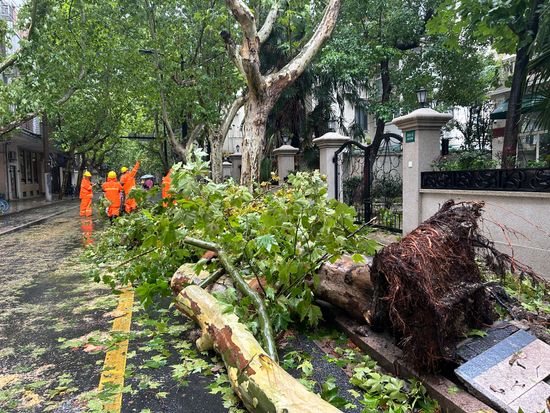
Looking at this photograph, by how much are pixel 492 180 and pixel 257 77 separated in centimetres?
580

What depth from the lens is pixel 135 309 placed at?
503 centimetres

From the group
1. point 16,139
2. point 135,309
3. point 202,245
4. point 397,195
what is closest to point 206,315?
point 202,245

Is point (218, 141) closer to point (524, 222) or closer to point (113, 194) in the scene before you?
point (113, 194)

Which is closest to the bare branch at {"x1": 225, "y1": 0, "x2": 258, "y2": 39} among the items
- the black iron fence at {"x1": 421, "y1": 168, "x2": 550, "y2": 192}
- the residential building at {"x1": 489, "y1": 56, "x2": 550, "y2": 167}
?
the black iron fence at {"x1": 421, "y1": 168, "x2": 550, "y2": 192}

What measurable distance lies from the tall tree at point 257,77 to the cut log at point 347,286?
20.5ft

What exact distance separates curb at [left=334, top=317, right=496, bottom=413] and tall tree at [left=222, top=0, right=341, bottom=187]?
6.74 metres

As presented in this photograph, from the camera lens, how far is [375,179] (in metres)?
10.1

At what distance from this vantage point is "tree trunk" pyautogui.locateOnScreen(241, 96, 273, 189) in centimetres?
1059

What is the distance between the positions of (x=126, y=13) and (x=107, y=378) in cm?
1534

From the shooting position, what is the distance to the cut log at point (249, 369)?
2434 millimetres

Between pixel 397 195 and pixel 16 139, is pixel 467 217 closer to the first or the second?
pixel 397 195

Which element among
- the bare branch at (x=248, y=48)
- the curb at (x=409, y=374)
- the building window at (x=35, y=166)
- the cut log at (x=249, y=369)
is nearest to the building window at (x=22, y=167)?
the building window at (x=35, y=166)

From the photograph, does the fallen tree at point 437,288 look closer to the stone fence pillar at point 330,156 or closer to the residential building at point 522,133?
the residential building at point 522,133

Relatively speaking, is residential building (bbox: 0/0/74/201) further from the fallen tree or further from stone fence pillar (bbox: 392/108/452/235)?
the fallen tree
